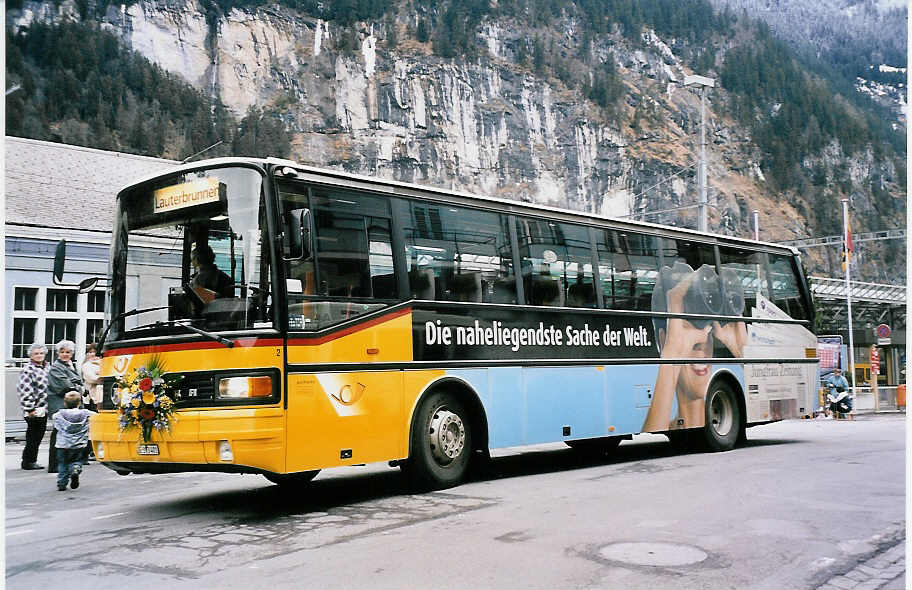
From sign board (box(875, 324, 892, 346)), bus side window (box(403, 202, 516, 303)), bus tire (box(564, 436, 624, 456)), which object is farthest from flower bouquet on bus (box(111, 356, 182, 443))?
sign board (box(875, 324, 892, 346))

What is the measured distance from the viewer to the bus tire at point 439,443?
1012 centimetres

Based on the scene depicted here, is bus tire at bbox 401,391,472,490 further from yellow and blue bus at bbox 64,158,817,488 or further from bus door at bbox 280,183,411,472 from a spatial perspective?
bus door at bbox 280,183,411,472

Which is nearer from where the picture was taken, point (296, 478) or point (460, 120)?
point (296, 478)

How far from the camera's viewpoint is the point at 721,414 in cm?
1506

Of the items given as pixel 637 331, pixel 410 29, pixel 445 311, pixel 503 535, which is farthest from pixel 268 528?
pixel 410 29

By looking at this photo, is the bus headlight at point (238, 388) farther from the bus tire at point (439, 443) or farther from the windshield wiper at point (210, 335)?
the bus tire at point (439, 443)

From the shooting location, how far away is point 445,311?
35.0ft

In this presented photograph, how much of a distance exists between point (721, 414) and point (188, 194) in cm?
930

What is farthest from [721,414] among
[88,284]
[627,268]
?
[88,284]

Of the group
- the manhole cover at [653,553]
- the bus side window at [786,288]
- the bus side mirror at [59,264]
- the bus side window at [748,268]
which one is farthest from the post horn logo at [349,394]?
the bus side window at [786,288]

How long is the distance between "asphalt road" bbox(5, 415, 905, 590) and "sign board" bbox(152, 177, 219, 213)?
2920 mm

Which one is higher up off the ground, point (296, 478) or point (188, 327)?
point (188, 327)

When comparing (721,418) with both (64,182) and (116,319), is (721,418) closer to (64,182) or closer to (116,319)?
(116,319)

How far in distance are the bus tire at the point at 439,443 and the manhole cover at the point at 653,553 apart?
3.34m
